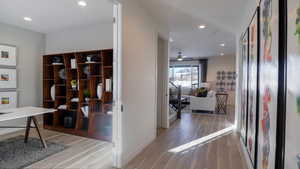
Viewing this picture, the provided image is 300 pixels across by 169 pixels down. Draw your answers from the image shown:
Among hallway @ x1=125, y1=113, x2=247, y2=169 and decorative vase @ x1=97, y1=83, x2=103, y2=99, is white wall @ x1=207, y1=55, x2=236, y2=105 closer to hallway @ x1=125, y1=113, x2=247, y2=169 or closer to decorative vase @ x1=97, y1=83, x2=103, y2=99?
hallway @ x1=125, y1=113, x2=247, y2=169

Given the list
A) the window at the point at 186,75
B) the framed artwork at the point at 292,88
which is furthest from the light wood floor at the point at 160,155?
the window at the point at 186,75

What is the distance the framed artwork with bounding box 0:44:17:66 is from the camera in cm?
365

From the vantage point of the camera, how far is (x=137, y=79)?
8.75ft

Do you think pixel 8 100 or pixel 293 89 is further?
pixel 8 100

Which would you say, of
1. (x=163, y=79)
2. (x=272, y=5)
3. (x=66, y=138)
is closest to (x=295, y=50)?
(x=272, y=5)

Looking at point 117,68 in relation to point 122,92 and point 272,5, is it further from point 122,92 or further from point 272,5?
point 272,5

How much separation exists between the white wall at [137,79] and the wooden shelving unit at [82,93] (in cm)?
85

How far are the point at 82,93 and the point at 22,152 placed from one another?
4.90 feet

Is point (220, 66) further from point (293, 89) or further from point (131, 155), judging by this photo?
point (293, 89)

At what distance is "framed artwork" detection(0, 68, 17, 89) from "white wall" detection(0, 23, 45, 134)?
0.47ft

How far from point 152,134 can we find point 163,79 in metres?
1.53

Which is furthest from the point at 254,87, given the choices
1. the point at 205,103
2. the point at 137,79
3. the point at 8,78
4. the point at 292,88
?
the point at 8,78

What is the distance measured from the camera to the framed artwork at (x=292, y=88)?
0.80 meters

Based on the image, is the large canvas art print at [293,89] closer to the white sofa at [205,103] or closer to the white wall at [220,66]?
the white sofa at [205,103]
